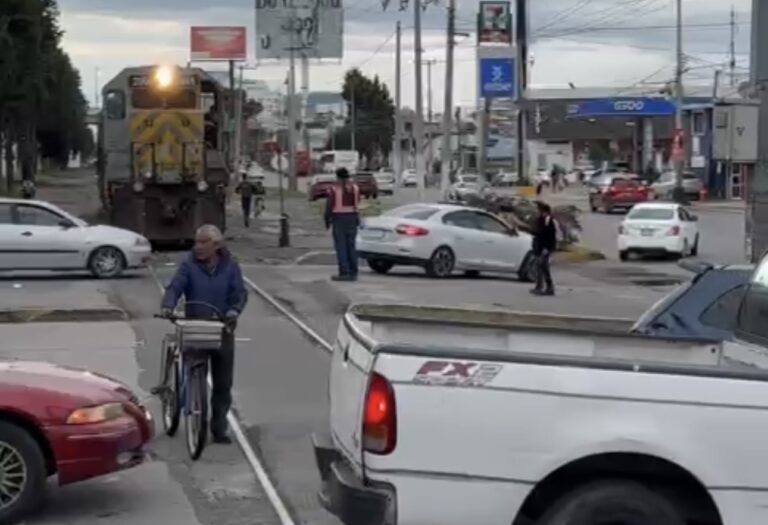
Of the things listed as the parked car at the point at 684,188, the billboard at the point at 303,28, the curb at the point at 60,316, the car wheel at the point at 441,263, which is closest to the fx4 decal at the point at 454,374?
the curb at the point at 60,316

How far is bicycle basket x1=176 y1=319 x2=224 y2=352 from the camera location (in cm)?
1135

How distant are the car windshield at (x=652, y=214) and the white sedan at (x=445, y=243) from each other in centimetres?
993

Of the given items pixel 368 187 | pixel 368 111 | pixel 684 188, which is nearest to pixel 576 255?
pixel 684 188

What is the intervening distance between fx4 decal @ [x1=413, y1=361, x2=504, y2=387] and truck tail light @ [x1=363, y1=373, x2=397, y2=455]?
5.5 inches

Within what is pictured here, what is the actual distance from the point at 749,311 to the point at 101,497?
441 cm

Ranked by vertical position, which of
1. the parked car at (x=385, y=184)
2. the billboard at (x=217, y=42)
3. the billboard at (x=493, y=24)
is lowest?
the parked car at (x=385, y=184)

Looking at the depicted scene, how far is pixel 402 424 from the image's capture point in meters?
6.44

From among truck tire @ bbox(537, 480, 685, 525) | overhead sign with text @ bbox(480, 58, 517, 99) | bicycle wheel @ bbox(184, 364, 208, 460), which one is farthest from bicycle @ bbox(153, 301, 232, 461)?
overhead sign with text @ bbox(480, 58, 517, 99)

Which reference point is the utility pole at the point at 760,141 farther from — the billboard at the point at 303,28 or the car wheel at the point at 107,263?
the billboard at the point at 303,28

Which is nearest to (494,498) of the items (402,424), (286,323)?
(402,424)

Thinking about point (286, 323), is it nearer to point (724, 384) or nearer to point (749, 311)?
point (749, 311)

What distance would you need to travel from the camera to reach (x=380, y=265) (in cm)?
3266

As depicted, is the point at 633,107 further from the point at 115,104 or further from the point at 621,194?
the point at 115,104

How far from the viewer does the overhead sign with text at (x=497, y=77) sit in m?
48.9
